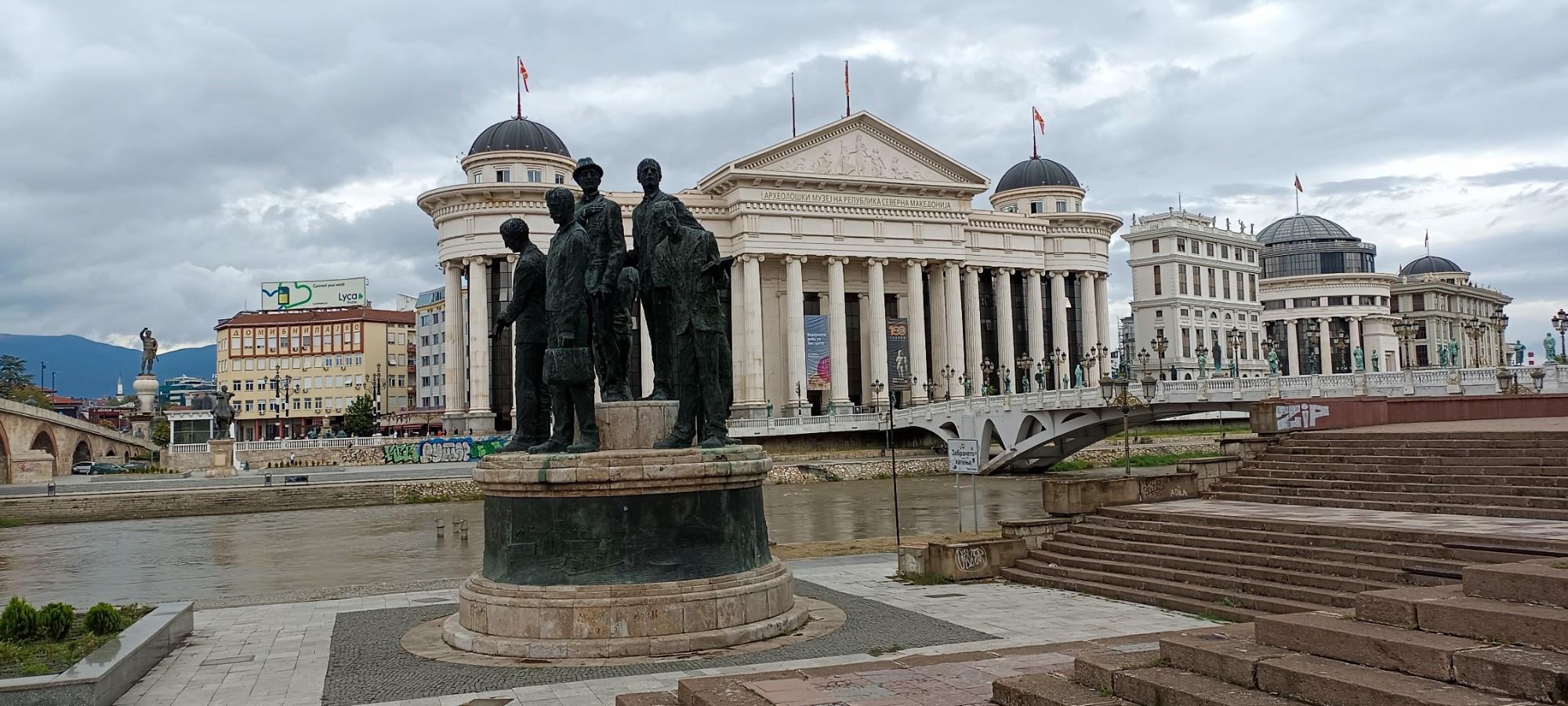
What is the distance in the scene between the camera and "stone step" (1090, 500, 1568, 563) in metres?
12.6

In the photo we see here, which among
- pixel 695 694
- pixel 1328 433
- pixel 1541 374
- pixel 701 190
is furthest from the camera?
pixel 701 190

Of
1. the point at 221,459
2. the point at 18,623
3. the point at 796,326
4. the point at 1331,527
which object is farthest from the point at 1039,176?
the point at 18,623

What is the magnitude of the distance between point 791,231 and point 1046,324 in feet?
87.1

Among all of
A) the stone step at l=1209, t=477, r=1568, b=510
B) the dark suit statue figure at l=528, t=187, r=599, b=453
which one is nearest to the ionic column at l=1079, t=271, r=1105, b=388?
the stone step at l=1209, t=477, r=1568, b=510

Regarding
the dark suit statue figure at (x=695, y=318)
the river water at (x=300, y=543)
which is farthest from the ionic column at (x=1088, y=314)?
the dark suit statue figure at (x=695, y=318)

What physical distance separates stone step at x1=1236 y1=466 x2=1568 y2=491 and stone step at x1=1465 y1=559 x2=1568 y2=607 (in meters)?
11.0

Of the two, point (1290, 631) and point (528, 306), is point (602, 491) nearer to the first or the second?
point (528, 306)

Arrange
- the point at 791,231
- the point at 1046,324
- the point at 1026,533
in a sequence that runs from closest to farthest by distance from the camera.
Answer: the point at 1026,533 < the point at 791,231 < the point at 1046,324

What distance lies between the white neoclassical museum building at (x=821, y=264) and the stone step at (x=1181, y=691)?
62.2m

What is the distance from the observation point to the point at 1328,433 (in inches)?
945

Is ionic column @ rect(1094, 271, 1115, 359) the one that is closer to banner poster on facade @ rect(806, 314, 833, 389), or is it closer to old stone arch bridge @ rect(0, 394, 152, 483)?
banner poster on facade @ rect(806, 314, 833, 389)

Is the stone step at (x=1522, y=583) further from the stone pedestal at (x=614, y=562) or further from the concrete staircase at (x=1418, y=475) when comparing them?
the concrete staircase at (x=1418, y=475)

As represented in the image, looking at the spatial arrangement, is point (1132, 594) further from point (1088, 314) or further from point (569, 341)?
point (1088, 314)

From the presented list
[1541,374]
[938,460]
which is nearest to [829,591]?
[1541,374]
